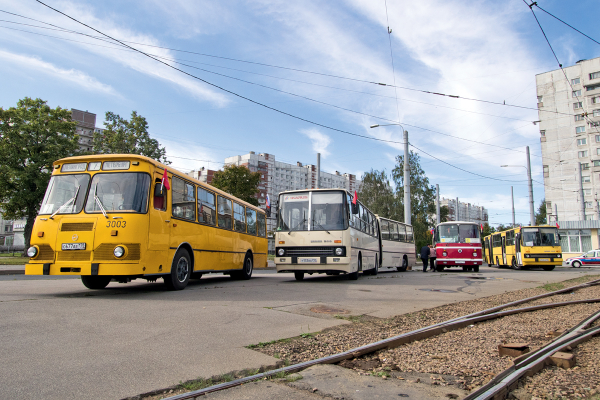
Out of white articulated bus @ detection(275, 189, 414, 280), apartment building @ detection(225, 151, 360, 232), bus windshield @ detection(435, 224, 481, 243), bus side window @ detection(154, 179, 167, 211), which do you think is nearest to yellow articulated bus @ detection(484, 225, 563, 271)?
bus windshield @ detection(435, 224, 481, 243)

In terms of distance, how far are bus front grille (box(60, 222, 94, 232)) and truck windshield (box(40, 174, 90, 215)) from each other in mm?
281

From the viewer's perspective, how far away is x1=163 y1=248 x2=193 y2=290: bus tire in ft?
32.3

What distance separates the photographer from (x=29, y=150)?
37.2 metres

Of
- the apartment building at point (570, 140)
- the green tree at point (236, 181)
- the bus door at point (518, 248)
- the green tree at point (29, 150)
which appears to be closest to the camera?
the bus door at point (518, 248)

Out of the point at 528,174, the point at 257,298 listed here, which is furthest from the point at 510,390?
the point at 528,174

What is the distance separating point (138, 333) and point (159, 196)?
438cm

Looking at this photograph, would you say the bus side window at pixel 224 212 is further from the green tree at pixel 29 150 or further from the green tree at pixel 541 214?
the green tree at pixel 541 214

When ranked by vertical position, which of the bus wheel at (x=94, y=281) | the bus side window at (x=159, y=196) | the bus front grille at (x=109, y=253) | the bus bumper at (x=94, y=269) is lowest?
the bus wheel at (x=94, y=281)

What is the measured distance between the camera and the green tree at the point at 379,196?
5498cm

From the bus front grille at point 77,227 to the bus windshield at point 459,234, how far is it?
22284 mm

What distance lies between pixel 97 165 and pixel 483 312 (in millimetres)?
7907

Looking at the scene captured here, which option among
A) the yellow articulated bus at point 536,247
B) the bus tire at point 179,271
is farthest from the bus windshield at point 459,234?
the bus tire at point 179,271

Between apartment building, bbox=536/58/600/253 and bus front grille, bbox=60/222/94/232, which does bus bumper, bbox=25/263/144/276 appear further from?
apartment building, bbox=536/58/600/253

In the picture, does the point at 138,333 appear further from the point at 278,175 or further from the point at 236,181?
the point at 278,175
